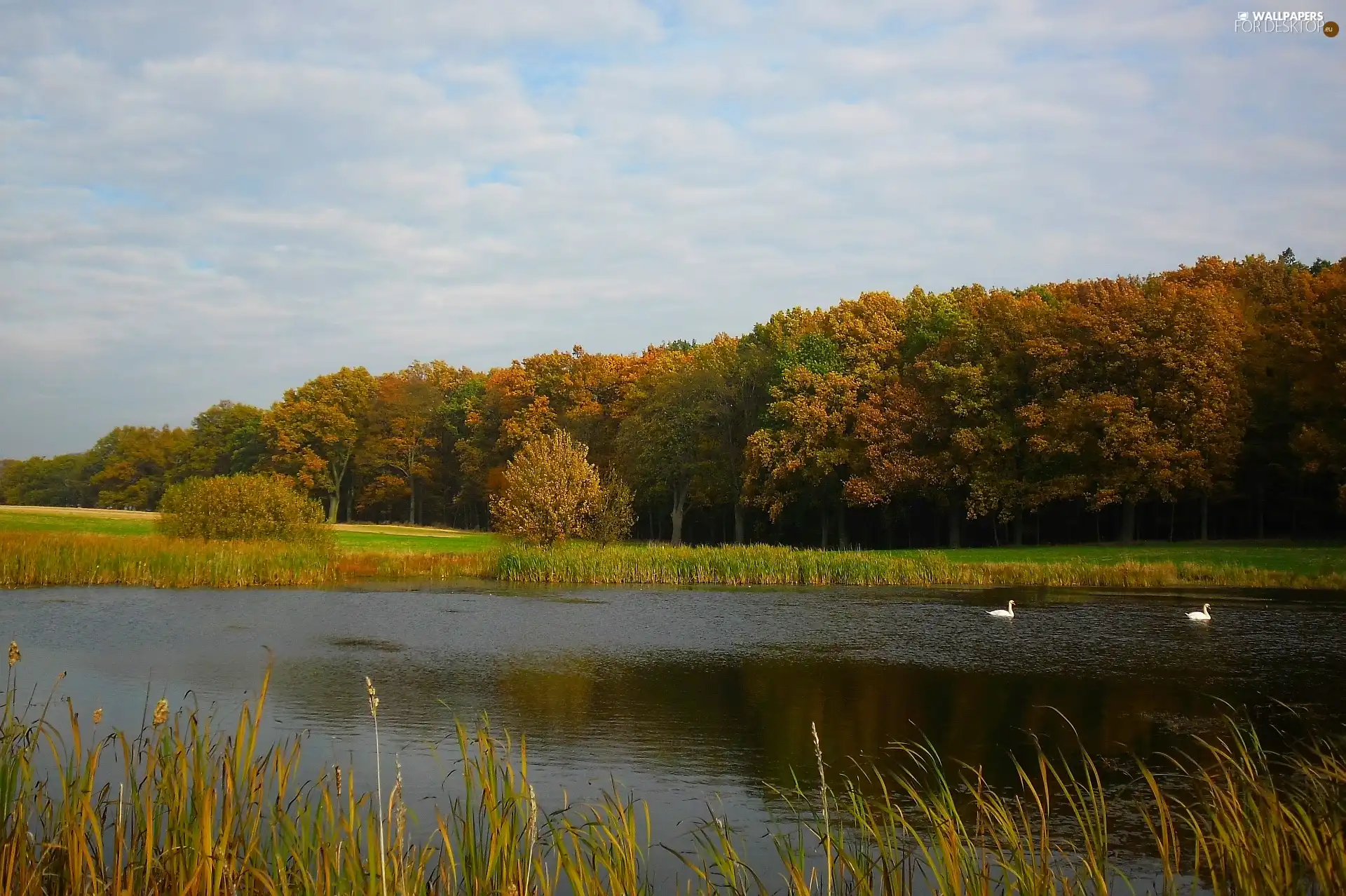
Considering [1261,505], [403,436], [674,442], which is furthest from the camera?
[403,436]

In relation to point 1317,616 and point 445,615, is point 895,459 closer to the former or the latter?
point 1317,616

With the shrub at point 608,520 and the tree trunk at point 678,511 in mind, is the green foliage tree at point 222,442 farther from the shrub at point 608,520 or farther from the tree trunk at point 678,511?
the shrub at point 608,520

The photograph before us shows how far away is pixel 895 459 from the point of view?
Answer: 2004 inches

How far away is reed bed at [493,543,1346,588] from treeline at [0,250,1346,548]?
9.95m

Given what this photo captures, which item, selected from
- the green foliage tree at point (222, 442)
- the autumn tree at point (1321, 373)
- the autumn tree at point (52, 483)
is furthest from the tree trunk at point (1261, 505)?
the autumn tree at point (52, 483)

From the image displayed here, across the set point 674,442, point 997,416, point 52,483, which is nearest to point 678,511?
point 674,442

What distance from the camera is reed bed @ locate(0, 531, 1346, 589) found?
3106 centimetres

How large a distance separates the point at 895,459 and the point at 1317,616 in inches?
1038

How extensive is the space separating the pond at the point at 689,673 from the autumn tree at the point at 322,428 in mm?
58870

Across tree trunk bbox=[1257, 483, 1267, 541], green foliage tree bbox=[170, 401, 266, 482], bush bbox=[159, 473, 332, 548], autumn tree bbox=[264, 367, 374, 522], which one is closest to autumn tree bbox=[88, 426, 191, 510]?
green foliage tree bbox=[170, 401, 266, 482]

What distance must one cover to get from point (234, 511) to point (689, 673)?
85.2ft

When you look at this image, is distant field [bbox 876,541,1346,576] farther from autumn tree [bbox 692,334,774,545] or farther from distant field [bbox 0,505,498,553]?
distant field [bbox 0,505,498,553]

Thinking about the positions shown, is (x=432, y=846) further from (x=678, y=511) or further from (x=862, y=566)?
(x=678, y=511)

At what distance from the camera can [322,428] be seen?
86375mm
